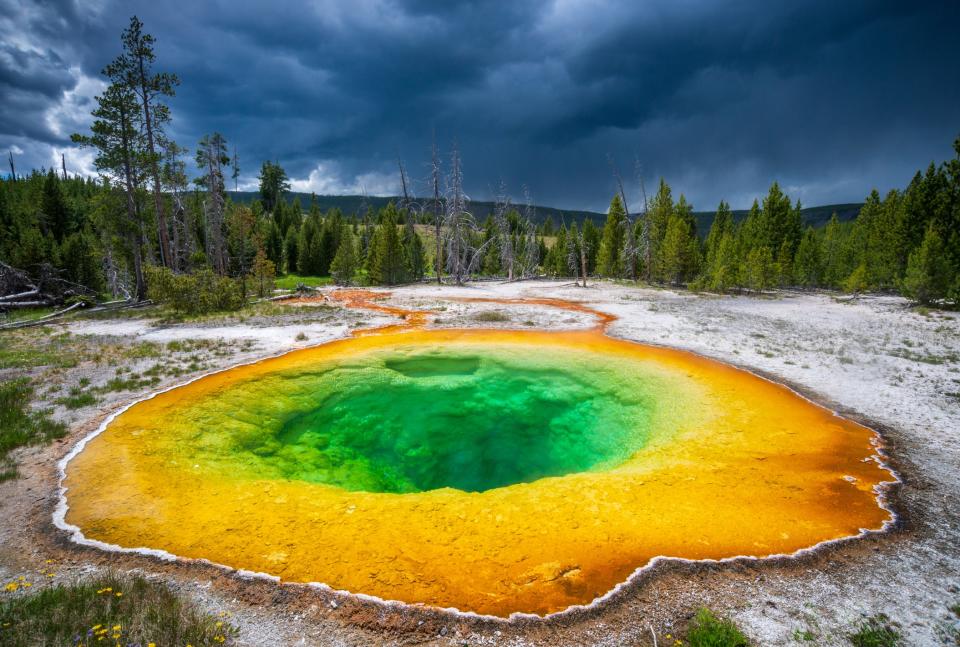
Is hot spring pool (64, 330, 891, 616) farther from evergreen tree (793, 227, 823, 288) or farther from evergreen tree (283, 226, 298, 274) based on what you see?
evergreen tree (283, 226, 298, 274)

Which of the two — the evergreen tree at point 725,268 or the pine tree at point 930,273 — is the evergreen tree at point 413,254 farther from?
the pine tree at point 930,273

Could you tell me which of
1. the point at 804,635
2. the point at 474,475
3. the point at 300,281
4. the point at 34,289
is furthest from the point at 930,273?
the point at 300,281

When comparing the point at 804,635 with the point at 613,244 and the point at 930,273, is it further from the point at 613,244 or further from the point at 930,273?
the point at 613,244

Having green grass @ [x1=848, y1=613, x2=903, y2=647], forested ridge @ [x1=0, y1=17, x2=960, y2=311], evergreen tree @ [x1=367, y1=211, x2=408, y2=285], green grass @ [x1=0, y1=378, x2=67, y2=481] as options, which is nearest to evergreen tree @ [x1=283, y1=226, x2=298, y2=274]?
forested ridge @ [x1=0, y1=17, x2=960, y2=311]

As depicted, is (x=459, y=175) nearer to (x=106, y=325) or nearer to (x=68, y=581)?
(x=106, y=325)

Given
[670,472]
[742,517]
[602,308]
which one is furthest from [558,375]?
[602,308]

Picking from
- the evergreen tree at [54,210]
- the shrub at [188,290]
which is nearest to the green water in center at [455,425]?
the shrub at [188,290]

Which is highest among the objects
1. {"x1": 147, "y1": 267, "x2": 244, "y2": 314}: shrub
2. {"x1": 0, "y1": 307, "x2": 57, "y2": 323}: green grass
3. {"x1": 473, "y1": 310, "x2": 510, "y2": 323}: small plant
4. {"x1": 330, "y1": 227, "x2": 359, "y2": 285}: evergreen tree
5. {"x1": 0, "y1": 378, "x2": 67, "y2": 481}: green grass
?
{"x1": 330, "y1": 227, "x2": 359, "y2": 285}: evergreen tree
